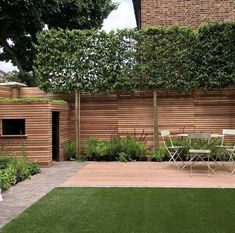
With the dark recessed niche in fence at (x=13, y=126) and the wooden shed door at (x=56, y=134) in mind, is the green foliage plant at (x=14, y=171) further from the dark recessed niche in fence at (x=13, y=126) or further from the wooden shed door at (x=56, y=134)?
the wooden shed door at (x=56, y=134)

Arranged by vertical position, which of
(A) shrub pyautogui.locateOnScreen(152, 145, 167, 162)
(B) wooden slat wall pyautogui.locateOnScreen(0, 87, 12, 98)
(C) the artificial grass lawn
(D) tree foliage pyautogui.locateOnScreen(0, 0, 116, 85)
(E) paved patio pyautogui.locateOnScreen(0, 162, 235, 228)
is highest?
(D) tree foliage pyautogui.locateOnScreen(0, 0, 116, 85)

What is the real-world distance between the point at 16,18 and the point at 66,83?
184 inches

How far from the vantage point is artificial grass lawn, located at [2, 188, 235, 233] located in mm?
5930

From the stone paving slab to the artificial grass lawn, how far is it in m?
0.19

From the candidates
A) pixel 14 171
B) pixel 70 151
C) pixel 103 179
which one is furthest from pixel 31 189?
pixel 70 151

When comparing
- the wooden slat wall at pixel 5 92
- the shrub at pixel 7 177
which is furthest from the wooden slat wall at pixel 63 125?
the shrub at pixel 7 177

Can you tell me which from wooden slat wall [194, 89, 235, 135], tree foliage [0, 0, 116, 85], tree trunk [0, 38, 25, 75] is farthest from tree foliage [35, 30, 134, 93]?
tree trunk [0, 38, 25, 75]

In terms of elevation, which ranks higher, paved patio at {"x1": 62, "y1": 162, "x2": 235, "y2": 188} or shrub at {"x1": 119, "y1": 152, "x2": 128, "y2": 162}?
shrub at {"x1": 119, "y1": 152, "x2": 128, "y2": 162}

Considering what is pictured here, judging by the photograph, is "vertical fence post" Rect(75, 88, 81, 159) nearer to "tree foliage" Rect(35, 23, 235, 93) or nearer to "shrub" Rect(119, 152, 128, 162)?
"tree foliage" Rect(35, 23, 235, 93)

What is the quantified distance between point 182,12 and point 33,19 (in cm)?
555

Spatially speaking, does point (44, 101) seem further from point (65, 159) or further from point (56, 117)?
point (65, 159)

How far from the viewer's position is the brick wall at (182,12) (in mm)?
16156

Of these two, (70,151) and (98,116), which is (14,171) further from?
(98,116)

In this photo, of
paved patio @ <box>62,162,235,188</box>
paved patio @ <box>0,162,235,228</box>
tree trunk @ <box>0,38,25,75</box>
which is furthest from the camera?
tree trunk @ <box>0,38,25,75</box>
